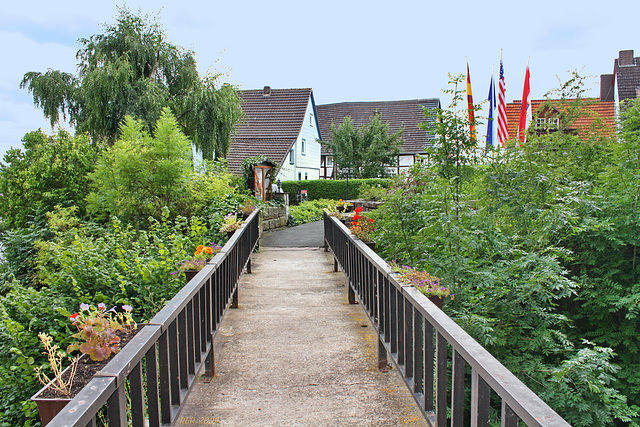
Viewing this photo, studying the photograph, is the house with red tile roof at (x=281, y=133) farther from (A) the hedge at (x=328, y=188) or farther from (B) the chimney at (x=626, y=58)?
(B) the chimney at (x=626, y=58)

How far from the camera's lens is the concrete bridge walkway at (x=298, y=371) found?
320 cm

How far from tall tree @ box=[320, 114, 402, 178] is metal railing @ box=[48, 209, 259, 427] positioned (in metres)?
24.4

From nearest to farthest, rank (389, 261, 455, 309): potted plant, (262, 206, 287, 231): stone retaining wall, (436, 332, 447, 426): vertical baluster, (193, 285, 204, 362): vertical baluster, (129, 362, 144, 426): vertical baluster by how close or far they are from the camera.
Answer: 1. (129, 362, 144, 426): vertical baluster
2. (436, 332, 447, 426): vertical baluster
3. (389, 261, 455, 309): potted plant
4. (193, 285, 204, 362): vertical baluster
5. (262, 206, 287, 231): stone retaining wall

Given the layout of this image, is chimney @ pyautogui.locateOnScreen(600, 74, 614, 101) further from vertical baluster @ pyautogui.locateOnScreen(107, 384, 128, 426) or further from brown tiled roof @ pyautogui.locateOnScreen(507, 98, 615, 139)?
vertical baluster @ pyautogui.locateOnScreen(107, 384, 128, 426)

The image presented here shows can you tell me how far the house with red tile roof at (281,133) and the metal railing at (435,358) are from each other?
2343cm

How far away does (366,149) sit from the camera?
2841cm

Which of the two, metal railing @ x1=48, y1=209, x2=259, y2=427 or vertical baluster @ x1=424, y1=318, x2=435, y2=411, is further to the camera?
vertical baluster @ x1=424, y1=318, x2=435, y2=411

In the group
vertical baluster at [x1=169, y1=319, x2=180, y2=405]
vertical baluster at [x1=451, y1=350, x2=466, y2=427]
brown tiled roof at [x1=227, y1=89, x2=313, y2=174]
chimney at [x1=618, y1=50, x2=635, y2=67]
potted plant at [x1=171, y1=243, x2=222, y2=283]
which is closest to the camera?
vertical baluster at [x1=451, y1=350, x2=466, y2=427]

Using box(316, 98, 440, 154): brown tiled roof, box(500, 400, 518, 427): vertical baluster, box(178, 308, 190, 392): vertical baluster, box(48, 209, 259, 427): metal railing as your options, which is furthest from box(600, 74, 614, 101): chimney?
box(500, 400, 518, 427): vertical baluster

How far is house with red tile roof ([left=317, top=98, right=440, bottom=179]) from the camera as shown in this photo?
116 ft

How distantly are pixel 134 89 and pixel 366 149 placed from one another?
15168 mm

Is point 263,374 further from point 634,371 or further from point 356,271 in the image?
point 634,371

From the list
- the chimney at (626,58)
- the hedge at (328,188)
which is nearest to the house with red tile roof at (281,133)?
the hedge at (328,188)

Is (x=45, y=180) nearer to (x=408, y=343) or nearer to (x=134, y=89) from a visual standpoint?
(x=134, y=89)
